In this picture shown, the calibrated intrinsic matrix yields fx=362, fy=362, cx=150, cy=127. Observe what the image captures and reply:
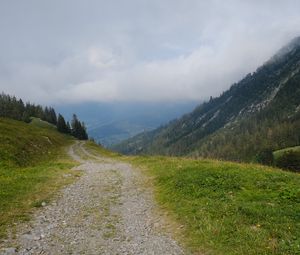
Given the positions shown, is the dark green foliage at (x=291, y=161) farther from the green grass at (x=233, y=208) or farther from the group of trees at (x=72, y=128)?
the group of trees at (x=72, y=128)

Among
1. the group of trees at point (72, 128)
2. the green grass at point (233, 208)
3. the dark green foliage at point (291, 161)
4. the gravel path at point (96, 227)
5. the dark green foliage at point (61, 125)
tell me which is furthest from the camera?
the group of trees at point (72, 128)

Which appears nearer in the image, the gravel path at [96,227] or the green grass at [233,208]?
the green grass at [233,208]

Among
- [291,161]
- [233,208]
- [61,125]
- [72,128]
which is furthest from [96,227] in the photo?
[72,128]

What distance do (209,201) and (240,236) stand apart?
4975 mm

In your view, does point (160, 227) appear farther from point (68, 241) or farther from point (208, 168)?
point (208, 168)

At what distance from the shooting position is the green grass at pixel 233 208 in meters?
13.1

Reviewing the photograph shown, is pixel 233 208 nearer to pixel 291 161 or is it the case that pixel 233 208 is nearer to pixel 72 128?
pixel 291 161

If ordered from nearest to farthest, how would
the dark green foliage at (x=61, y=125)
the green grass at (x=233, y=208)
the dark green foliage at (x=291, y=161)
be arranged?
the green grass at (x=233, y=208) < the dark green foliage at (x=291, y=161) < the dark green foliage at (x=61, y=125)

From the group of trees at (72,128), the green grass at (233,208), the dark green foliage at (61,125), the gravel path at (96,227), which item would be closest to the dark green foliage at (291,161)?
the green grass at (233,208)

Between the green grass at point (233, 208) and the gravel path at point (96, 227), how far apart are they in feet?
3.94

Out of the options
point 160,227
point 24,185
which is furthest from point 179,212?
point 24,185

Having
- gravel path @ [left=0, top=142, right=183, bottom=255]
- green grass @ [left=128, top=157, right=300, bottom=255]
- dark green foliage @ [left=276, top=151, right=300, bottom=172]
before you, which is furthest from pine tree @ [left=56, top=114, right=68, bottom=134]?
green grass @ [left=128, top=157, right=300, bottom=255]

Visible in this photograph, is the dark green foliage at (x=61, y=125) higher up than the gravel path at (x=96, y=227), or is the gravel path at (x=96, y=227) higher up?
the dark green foliage at (x=61, y=125)

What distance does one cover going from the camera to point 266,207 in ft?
54.5
